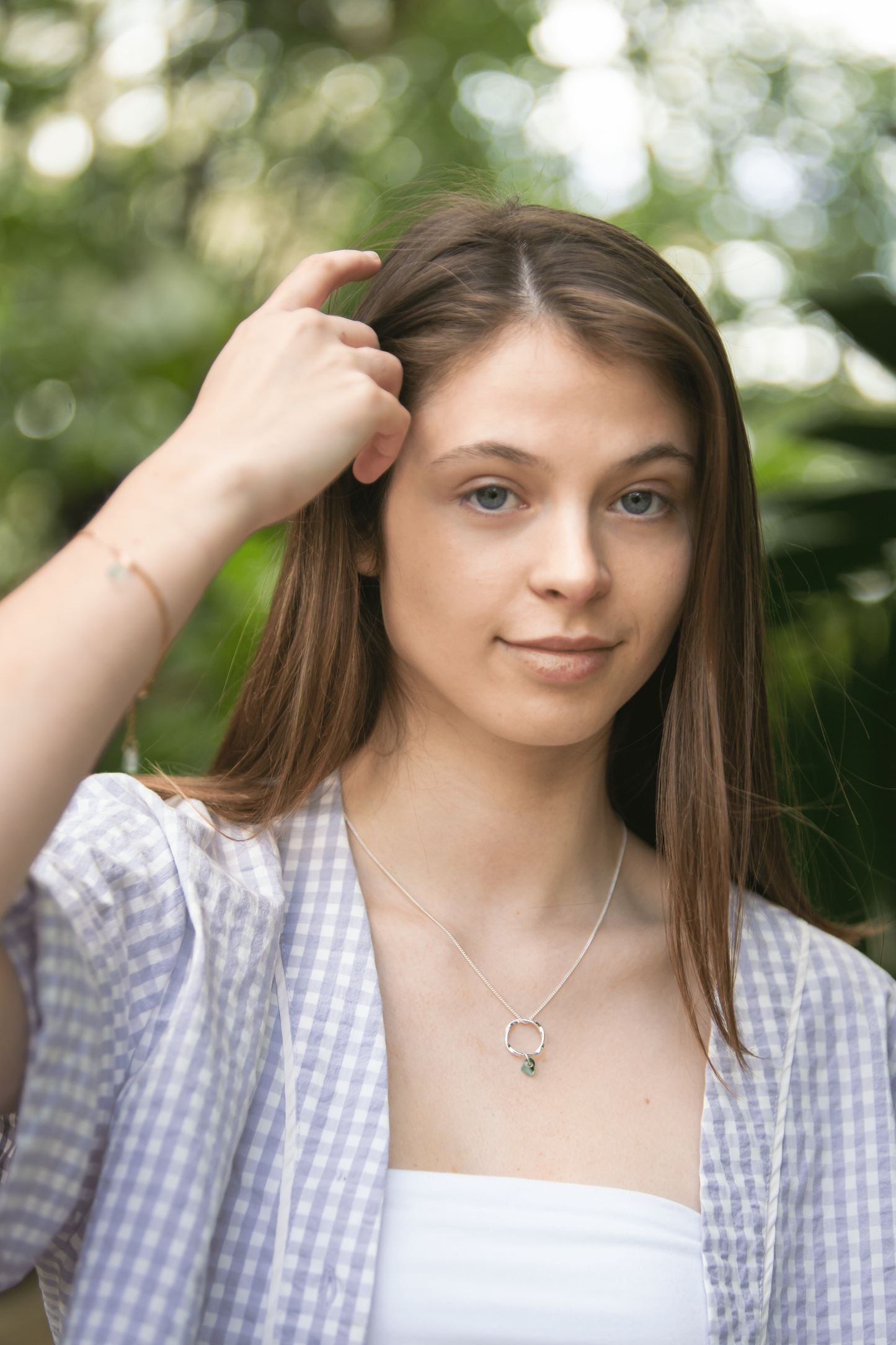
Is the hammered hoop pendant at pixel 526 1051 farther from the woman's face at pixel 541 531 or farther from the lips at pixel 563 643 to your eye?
the lips at pixel 563 643

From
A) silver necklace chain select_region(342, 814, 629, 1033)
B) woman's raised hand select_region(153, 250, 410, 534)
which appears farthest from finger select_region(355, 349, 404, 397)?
silver necklace chain select_region(342, 814, 629, 1033)

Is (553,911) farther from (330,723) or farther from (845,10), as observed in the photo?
(845,10)

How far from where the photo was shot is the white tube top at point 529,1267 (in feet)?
3.69

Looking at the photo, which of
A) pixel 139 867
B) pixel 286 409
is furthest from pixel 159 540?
pixel 139 867

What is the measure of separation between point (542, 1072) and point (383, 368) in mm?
846

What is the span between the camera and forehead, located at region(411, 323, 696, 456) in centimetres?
125

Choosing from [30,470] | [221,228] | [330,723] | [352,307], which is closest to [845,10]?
[221,228]

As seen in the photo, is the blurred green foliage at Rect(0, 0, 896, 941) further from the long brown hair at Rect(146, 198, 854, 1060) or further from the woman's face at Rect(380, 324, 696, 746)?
the woman's face at Rect(380, 324, 696, 746)

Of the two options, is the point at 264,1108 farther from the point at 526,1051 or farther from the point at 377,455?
the point at 377,455

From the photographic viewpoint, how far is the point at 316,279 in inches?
47.4

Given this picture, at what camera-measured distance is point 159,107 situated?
4.06 metres

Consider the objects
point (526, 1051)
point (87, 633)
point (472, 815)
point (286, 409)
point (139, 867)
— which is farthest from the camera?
point (472, 815)

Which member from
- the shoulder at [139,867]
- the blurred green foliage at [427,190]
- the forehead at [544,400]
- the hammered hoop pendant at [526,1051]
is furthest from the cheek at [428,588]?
the blurred green foliage at [427,190]

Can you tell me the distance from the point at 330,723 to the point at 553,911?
1.29 feet
